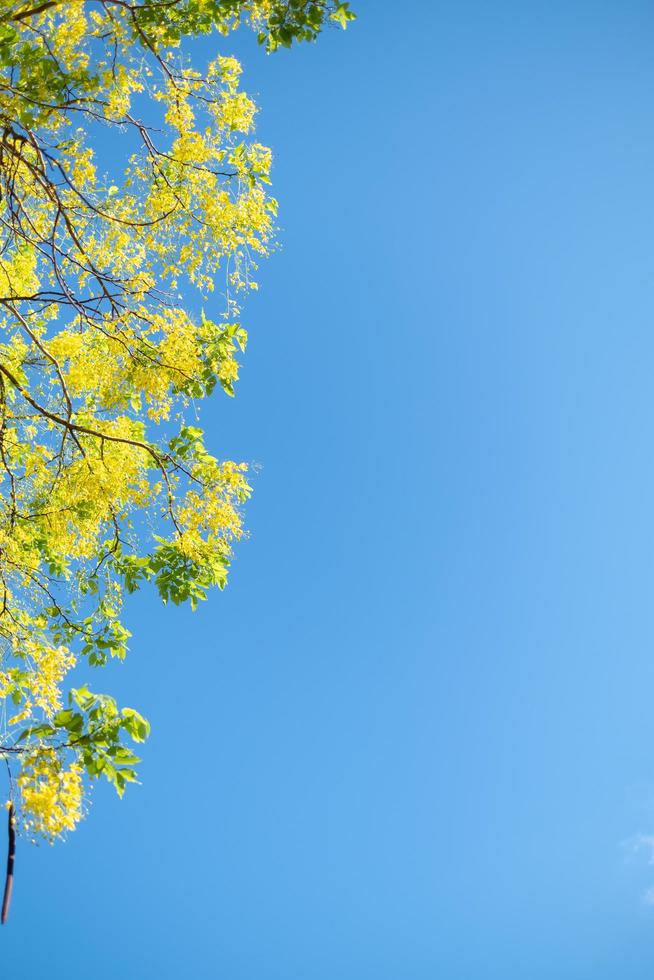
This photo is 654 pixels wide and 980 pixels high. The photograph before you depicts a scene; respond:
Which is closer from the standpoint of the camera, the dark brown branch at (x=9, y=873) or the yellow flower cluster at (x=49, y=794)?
the dark brown branch at (x=9, y=873)

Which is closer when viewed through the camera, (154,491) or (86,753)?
(86,753)

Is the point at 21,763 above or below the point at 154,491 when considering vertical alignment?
below

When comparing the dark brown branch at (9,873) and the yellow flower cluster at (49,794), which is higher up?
the yellow flower cluster at (49,794)

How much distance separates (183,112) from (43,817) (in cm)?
427

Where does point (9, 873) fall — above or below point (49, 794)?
below

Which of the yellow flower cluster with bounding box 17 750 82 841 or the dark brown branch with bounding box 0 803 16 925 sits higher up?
the yellow flower cluster with bounding box 17 750 82 841

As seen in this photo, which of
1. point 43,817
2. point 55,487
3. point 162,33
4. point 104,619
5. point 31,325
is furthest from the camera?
point 31,325

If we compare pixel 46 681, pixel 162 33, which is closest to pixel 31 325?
pixel 162 33

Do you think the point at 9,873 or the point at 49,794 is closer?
the point at 9,873

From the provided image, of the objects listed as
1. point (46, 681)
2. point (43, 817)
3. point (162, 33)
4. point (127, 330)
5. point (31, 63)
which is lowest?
point (43, 817)

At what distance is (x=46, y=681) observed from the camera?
156 inches

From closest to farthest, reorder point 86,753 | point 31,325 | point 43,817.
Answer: point 43,817
point 86,753
point 31,325

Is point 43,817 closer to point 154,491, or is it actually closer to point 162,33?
point 154,491

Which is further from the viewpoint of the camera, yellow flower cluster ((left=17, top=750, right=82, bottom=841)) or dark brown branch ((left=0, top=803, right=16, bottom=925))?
yellow flower cluster ((left=17, top=750, right=82, bottom=841))
